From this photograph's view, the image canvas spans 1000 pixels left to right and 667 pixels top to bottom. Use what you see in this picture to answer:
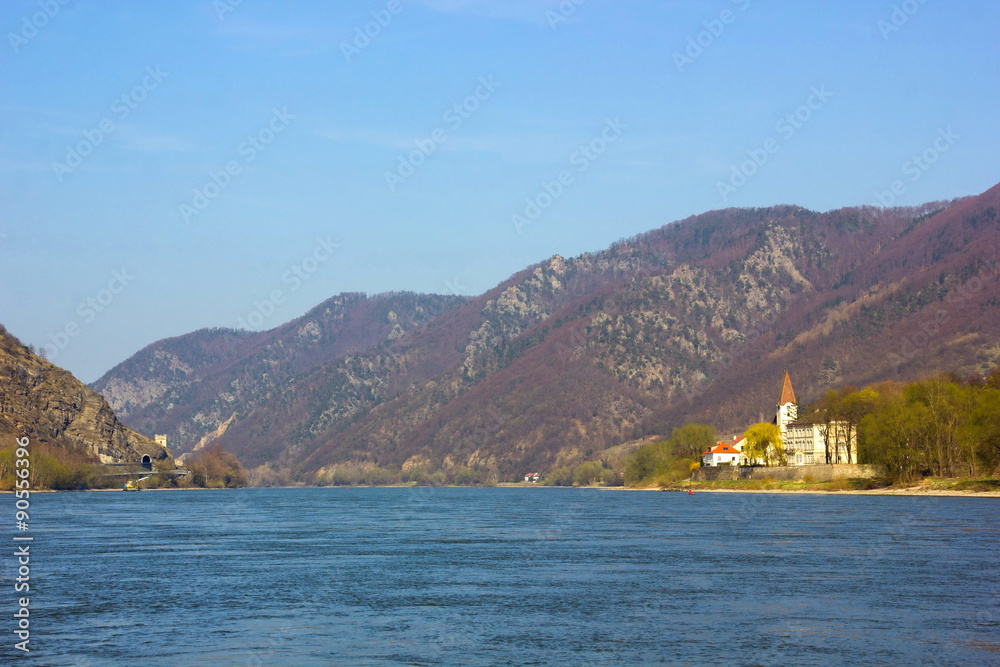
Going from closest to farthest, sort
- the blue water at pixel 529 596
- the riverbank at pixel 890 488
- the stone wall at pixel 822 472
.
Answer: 1. the blue water at pixel 529 596
2. the riverbank at pixel 890 488
3. the stone wall at pixel 822 472

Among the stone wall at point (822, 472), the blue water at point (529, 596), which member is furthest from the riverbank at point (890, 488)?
the blue water at point (529, 596)

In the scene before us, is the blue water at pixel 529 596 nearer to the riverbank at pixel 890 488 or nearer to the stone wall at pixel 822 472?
the riverbank at pixel 890 488

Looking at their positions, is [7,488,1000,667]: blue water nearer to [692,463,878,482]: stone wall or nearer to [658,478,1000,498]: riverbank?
[658,478,1000,498]: riverbank

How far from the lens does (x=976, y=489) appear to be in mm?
141125

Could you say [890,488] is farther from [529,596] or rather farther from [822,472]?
[529,596]

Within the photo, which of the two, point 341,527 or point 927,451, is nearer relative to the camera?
point 341,527

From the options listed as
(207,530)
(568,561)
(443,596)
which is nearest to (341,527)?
Result: (207,530)

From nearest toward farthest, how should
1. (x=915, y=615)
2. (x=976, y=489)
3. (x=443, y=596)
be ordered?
(x=915, y=615) < (x=443, y=596) < (x=976, y=489)

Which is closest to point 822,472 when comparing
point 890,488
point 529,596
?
point 890,488

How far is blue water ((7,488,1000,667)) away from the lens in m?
40.1

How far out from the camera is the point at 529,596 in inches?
2152

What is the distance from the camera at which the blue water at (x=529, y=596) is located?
4009 cm

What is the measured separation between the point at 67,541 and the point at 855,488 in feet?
402

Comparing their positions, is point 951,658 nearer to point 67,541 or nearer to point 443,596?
point 443,596
